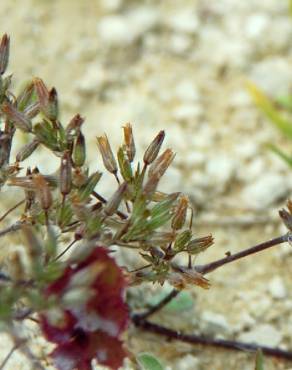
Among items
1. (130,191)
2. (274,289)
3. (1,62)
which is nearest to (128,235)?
(130,191)

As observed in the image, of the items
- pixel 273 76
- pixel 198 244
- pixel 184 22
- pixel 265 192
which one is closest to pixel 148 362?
pixel 198 244

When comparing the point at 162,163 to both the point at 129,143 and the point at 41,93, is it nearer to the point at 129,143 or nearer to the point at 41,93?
the point at 129,143

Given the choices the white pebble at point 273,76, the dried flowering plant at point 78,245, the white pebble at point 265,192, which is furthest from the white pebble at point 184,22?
the dried flowering plant at point 78,245

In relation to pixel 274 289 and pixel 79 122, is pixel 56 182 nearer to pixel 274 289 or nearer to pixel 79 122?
pixel 79 122

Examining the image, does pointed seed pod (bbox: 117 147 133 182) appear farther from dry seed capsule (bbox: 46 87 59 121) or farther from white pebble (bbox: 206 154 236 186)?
white pebble (bbox: 206 154 236 186)

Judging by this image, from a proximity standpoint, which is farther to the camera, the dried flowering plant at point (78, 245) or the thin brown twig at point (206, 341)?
the thin brown twig at point (206, 341)

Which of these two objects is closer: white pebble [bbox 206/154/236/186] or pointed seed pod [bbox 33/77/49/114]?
pointed seed pod [bbox 33/77/49/114]

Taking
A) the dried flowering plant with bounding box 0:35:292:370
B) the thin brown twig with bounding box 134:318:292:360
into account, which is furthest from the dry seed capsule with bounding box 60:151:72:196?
the thin brown twig with bounding box 134:318:292:360

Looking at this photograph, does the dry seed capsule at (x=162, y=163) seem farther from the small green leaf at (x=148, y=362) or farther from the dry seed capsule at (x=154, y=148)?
the small green leaf at (x=148, y=362)
